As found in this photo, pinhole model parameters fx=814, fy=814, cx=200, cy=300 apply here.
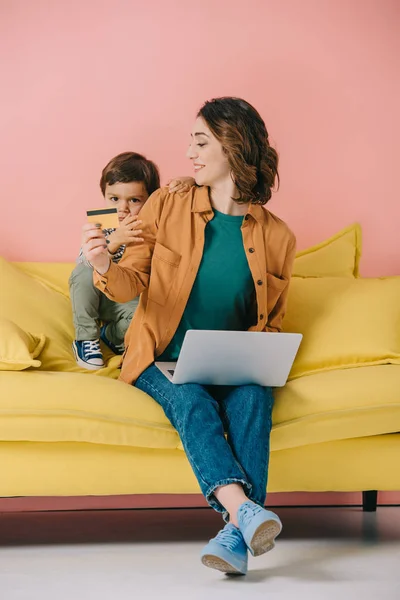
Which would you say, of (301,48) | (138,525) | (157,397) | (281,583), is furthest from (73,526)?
(301,48)

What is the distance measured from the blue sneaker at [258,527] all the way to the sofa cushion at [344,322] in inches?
26.8

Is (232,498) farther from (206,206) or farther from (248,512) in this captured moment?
(206,206)

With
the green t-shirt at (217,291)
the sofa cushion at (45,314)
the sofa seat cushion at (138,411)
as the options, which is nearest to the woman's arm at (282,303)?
the green t-shirt at (217,291)

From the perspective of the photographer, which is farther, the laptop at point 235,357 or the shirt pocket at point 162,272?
the shirt pocket at point 162,272

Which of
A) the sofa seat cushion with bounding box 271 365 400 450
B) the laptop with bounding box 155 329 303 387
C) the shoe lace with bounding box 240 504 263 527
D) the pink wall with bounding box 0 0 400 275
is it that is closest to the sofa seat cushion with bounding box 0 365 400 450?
the sofa seat cushion with bounding box 271 365 400 450

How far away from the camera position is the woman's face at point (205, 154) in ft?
7.91

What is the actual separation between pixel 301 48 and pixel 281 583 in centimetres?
214

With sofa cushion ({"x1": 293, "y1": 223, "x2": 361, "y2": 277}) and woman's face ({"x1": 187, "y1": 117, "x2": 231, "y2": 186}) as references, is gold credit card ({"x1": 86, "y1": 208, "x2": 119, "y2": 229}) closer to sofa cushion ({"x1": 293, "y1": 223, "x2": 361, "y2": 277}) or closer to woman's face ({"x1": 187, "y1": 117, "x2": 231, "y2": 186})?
woman's face ({"x1": 187, "y1": 117, "x2": 231, "y2": 186})

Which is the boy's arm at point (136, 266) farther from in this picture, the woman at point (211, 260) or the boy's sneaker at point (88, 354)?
the boy's sneaker at point (88, 354)

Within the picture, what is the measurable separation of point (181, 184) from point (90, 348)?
1.90 feet

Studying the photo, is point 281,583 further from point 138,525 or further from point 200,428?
point 138,525

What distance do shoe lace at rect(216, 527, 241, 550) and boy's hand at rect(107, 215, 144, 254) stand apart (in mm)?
823

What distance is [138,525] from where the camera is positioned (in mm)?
2557

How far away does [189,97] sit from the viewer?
10.5ft
